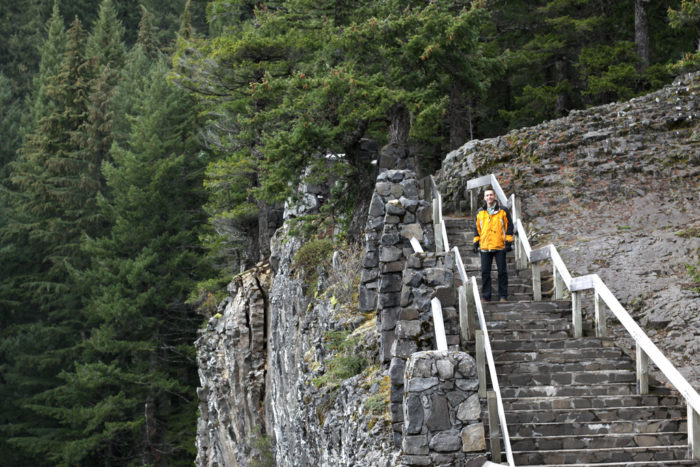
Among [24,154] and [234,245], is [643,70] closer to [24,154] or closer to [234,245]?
[234,245]

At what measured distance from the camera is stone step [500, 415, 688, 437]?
8938 millimetres

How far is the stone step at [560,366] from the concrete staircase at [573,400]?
0.04 feet

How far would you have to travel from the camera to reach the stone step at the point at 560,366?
32.7ft

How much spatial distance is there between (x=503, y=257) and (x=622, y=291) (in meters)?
2.50

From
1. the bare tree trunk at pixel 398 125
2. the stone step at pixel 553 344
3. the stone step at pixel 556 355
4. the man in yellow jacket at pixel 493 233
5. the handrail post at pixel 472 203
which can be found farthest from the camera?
the bare tree trunk at pixel 398 125

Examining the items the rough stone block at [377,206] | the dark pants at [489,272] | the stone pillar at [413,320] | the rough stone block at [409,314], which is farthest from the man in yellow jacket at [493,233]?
the rough stone block at [409,314]

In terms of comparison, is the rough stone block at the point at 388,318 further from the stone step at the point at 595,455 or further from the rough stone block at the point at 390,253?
the stone step at the point at 595,455

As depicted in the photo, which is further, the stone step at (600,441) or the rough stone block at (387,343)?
the rough stone block at (387,343)

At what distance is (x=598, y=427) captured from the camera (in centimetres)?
903

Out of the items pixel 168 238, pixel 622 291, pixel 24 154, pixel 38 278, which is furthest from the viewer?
pixel 24 154

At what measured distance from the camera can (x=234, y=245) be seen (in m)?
28.7

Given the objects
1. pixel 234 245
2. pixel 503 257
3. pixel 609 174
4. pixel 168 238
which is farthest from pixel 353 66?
pixel 168 238

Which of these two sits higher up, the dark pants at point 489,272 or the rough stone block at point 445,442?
the dark pants at point 489,272

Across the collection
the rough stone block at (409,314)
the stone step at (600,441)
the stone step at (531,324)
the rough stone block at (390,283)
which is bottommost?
the stone step at (600,441)
